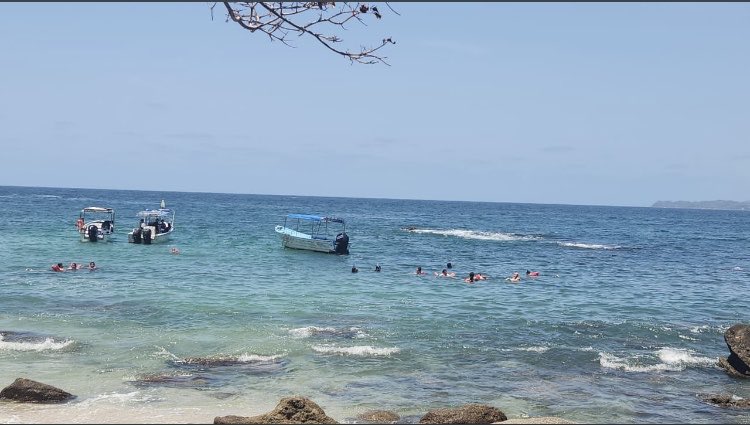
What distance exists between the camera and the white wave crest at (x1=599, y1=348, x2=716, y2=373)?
16.8m

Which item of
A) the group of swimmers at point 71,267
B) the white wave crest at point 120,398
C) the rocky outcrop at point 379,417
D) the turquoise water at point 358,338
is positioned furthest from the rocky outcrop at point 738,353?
the group of swimmers at point 71,267

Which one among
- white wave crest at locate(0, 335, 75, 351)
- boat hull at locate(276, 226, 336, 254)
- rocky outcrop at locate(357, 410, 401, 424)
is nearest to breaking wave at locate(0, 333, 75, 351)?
Answer: white wave crest at locate(0, 335, 75, 351)

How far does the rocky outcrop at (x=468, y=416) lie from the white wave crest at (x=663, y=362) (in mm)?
6303

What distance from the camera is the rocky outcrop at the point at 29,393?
12211 mm

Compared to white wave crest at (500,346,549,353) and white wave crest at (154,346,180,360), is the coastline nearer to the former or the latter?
white wave crest at (154,346,180,360)

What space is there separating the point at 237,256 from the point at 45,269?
1197 centimetres

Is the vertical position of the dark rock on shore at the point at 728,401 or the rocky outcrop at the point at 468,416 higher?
the rocky outcrop at the point at 468,416

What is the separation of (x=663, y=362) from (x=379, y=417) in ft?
29.2

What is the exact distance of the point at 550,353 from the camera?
18.0m

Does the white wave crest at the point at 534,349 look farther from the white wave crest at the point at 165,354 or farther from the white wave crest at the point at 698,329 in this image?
the white wave crest at the point at 165,354

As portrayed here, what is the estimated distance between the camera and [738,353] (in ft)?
53.9

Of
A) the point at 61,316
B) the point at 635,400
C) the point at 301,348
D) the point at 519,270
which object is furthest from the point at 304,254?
the point at 635,400

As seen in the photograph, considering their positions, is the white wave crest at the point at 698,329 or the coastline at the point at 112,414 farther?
the white wave crest at the point at 698,329

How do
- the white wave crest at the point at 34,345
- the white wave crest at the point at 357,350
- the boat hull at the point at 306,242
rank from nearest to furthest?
the white wave crest at the point at 34,345, the white wave crest at the point at 357,350, the boat hull at the point at 306,242
